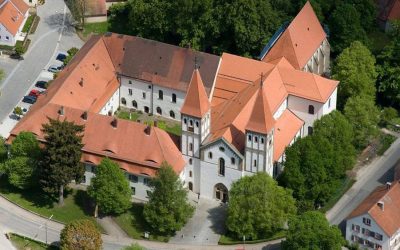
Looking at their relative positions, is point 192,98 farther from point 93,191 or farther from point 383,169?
point 383,169

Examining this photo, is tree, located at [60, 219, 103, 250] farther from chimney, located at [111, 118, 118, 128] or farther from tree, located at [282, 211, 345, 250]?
tree, located at [282, 211, 345, 250]

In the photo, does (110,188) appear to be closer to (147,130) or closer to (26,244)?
(147,130)

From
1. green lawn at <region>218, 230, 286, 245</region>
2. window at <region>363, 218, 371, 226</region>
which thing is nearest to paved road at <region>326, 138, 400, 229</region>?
window at <region>363, 218, 371, 226</region>

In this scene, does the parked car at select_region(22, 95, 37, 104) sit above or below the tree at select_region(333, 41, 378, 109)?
below

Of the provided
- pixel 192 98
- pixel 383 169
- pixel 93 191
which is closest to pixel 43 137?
pixel 93 191

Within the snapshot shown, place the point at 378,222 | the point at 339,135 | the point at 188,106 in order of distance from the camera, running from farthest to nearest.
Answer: the point at 339,135, the point at 188,106, the point at 378,222

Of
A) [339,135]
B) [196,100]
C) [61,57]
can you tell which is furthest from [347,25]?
[61,57]
